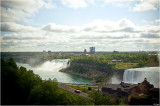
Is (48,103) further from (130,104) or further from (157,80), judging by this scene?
(157,80)

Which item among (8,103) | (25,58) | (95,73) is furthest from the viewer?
(25,58)

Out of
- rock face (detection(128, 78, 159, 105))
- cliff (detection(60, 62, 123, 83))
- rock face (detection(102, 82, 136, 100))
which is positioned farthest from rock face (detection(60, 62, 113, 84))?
rock face (detection(128, 78, 159, 105))

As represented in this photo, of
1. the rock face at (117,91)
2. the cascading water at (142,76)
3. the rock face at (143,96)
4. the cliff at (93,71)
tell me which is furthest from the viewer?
the cliff at (93,71)

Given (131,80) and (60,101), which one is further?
(131,80)

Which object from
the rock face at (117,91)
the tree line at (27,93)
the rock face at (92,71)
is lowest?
the rock face at (92,71)

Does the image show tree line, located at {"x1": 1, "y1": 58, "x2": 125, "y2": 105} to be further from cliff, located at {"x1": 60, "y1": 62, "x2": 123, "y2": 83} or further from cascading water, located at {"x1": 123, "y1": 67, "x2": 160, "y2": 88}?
cliff, located at {"x1": 60, "y1": 62, "x2": 123, "y2": 83}

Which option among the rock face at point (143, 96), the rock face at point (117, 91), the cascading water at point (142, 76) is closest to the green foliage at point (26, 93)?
the rock face at point (143, 96)

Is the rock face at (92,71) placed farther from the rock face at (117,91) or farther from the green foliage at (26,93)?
the green foliage at (26,93)

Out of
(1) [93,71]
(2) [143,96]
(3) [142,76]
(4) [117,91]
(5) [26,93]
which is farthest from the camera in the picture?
(1) [93,71]

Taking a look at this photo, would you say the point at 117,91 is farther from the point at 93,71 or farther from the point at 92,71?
the point at 92,71

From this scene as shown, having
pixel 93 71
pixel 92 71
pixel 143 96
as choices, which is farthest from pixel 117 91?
pixel 92 71

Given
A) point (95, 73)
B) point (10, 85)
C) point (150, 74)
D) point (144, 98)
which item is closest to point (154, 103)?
point (144, 98)

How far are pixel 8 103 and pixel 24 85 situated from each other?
11.5ft

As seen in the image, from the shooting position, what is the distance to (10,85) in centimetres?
2002
